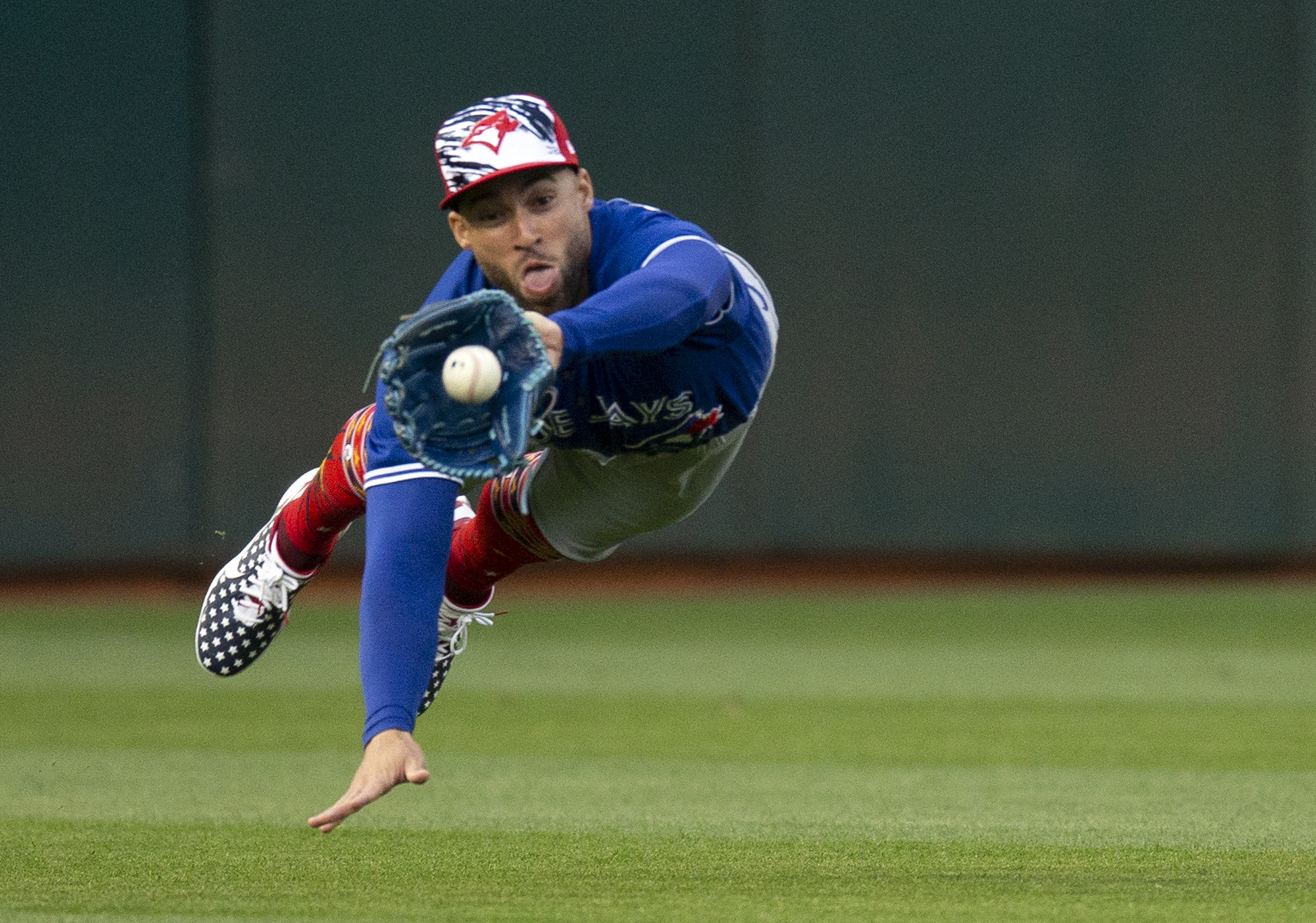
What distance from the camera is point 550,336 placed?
258 centimetres

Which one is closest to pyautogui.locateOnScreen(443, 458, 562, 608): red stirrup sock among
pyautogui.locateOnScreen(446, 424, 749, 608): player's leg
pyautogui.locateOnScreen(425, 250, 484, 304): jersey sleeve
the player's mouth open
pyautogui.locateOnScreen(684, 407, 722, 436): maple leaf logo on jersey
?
pyautogui.locateOnScreen(446, 424, 749, 608): player's leg

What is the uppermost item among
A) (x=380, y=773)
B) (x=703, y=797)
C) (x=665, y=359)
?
(x=665, y=359)

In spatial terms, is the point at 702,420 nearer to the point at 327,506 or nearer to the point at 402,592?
the point at 402,592

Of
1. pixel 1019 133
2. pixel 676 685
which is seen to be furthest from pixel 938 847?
pixel 1019 133

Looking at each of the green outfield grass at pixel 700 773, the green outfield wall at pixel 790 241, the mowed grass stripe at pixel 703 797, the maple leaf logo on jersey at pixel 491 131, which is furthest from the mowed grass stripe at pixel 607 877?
the green outfield wall at pixel 790 241

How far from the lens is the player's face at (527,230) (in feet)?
10.2

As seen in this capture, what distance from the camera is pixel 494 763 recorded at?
530 centimetres

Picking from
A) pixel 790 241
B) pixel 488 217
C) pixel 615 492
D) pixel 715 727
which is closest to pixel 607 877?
pixel 615 492

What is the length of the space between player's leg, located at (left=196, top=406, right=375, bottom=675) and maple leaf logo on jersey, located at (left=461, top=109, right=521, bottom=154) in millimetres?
870

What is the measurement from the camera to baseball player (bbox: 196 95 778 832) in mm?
2807

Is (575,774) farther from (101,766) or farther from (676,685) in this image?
(676,685)

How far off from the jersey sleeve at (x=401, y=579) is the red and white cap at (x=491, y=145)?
40 cm

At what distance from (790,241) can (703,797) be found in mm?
6850

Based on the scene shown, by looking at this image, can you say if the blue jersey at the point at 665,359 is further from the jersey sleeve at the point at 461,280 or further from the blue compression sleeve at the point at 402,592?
the blue compression sleeve at the point at 402,592
